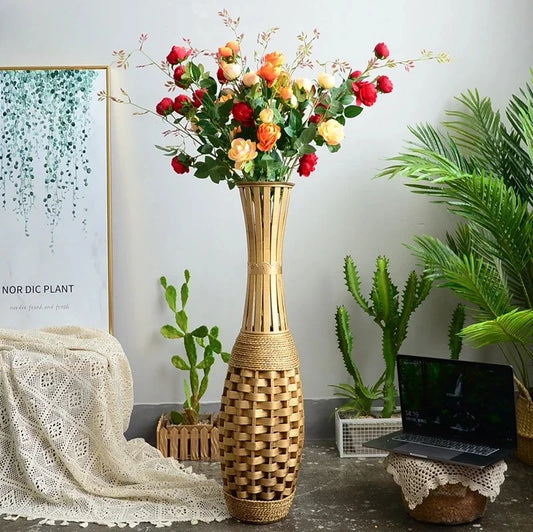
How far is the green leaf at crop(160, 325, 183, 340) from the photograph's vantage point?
3.15 meters

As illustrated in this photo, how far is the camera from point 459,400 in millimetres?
2484

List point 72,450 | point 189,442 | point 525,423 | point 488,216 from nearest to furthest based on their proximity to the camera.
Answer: point 72,450, point 488,216, point 525,423, point 189,442

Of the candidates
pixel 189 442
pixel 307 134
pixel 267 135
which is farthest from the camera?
pixel 189 442

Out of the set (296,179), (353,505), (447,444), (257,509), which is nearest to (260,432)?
(257,509)

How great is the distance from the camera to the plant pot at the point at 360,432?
3.08 m

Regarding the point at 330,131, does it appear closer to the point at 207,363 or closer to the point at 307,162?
the point at 307,162

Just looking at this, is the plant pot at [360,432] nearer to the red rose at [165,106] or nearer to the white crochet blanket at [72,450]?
the white crochet blanket at [72,450]

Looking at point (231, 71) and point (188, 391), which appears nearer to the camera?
point (231, 71)

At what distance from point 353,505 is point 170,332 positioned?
1060 mm

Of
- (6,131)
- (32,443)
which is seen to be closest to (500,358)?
(32,443)

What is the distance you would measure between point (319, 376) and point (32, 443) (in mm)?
1271

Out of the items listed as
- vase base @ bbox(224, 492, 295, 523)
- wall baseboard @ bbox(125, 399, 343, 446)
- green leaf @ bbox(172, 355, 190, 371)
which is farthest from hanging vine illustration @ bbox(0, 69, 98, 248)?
vase base @ bbox(224, 492, 295, 523)

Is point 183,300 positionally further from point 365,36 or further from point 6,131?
point 365,36

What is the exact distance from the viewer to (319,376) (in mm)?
3322
